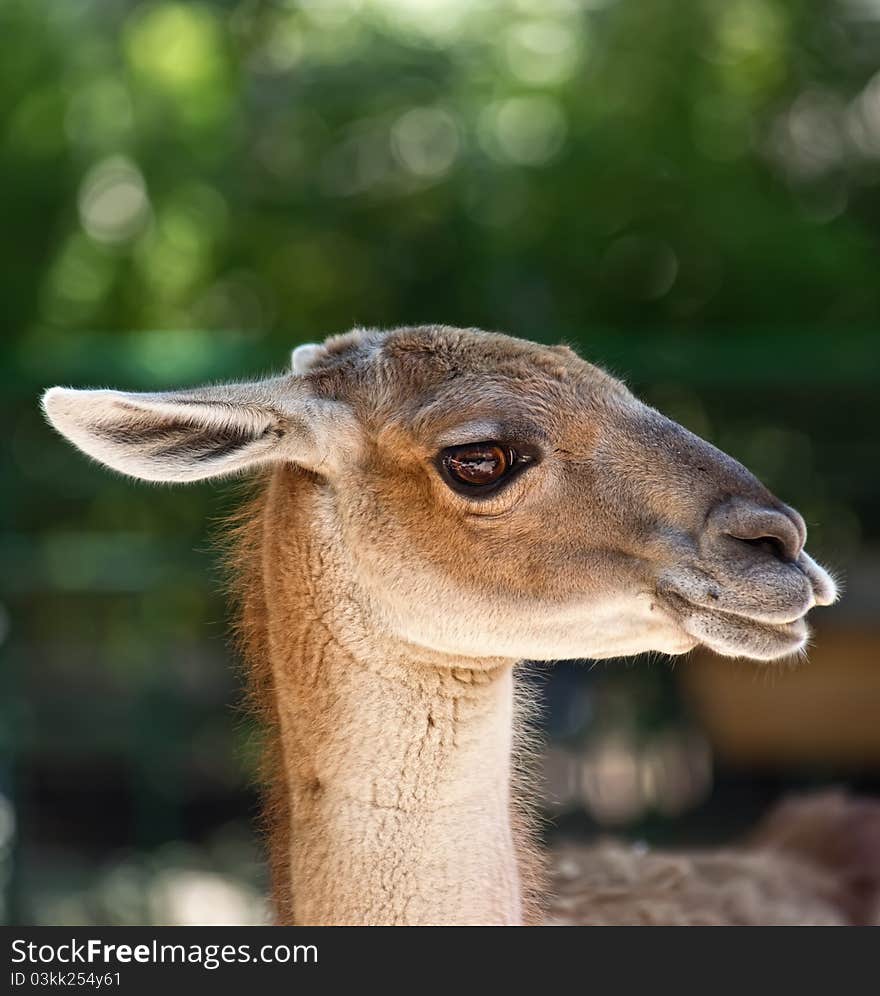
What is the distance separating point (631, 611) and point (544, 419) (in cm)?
46

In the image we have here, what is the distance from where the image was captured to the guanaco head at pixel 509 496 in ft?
9.86

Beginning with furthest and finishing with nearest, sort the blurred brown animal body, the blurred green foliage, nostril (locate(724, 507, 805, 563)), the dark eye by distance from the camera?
1. the blurred green foliage
2. the dark eye
3. the blurred brown animal body
4. nostril (locate(724, 507, 805, 563))

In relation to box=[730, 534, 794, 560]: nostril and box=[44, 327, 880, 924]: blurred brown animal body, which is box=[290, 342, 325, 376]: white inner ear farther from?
box=[730, 534, 794, 560]: nostril

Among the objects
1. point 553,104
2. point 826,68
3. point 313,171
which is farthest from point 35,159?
point 826,68

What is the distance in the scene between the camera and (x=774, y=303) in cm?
970

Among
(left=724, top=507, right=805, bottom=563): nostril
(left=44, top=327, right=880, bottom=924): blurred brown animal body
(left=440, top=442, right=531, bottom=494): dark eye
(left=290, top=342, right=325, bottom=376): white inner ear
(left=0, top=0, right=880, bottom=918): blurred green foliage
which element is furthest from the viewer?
(left=0, top=0, right=880, bottom=918): blurred green foliage

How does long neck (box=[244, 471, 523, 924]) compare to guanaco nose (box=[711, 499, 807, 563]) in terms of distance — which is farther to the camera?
long neck (box=[244, 471, 523, 924])

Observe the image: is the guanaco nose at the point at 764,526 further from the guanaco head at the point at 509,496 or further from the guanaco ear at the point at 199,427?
→ the guanaco ear at the point at 199,427

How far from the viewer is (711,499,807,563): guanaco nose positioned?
116 inches

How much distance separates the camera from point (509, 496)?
3.18 metres

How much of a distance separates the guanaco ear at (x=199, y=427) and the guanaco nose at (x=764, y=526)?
89cm

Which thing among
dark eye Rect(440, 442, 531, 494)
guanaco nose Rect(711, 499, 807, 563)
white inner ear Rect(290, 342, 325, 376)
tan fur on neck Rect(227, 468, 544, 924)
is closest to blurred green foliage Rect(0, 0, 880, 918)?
white inner ear Rect(290, 342, 325, 376)

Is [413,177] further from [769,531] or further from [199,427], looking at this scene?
[769,531]

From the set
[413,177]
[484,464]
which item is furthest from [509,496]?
[413,177]
